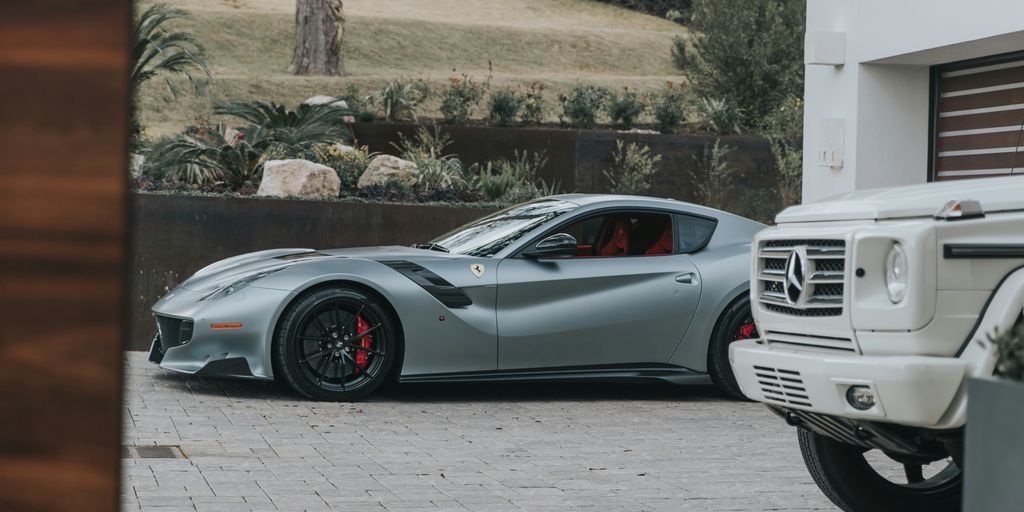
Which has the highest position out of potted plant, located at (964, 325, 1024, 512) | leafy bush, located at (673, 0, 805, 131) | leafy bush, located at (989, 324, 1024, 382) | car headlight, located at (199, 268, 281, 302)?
leafy bush, located at (673, 0, 805, 131)

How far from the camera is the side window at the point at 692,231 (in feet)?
29.0

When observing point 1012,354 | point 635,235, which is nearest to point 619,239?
point 635,235

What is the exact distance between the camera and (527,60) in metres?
40.7

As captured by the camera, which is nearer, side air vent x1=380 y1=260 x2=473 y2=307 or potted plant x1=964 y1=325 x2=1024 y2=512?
potted plant x1=964 y1=325 x2=1024 y2=512

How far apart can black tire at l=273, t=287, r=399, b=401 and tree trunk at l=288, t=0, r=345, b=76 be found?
23.3 m

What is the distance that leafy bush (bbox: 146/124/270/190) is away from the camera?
14203 millimetres

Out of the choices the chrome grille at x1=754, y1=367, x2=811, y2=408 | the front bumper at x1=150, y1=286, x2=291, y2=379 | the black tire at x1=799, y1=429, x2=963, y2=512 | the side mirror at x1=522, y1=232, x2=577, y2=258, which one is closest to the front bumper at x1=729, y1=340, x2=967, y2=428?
the chrome grille at x1=754, y1=367, x2=811, y2=408

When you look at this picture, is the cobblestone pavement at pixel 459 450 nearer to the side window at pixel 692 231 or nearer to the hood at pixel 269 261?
the hood at pixel 269 261

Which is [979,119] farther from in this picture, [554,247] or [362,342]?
[362,342]

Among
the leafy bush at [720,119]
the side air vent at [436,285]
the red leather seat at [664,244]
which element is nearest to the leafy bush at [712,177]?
the leafy bush at [720,119]

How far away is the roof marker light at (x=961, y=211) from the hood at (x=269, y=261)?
15.5ft

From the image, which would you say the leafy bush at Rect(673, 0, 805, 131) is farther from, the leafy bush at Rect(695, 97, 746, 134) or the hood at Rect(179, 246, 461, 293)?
the hood at Rect(179, 246, 461, 293)

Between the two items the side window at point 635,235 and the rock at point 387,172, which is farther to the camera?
the rock at point 387,172

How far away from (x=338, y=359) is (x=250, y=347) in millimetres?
572
